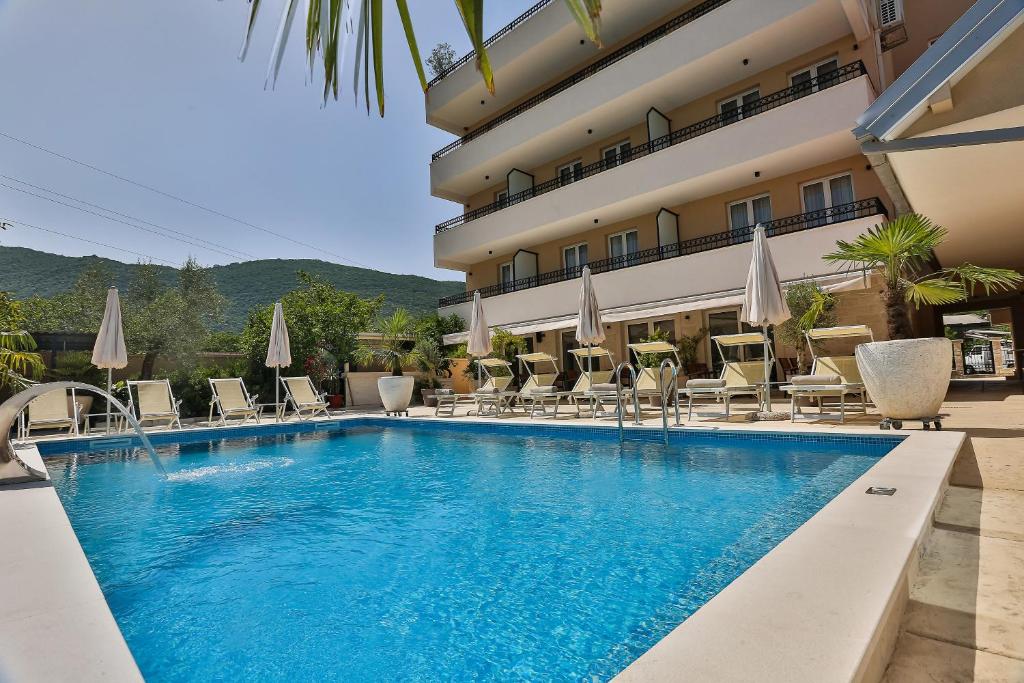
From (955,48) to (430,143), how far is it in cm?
2371

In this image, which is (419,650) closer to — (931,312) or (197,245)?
(931,312)

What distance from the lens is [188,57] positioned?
2.85 meters

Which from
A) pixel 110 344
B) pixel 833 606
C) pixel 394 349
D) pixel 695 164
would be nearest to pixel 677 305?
pixel 695 164

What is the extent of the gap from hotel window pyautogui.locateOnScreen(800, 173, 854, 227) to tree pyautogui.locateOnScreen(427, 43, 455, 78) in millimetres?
18388

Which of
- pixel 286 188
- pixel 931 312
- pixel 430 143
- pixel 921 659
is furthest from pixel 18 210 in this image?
pixel 931 312

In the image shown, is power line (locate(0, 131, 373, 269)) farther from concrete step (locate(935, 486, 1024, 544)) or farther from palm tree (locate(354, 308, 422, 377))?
concrete step (locate(935, 486, 1024, 544))

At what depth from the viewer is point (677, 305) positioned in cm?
1446

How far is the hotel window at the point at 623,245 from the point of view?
59.8 feet

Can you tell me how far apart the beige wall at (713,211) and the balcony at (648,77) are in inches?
131

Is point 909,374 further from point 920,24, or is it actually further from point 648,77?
point 920,24

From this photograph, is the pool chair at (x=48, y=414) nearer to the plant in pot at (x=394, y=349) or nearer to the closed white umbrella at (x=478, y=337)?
the closed white umbrella at (x=478, y=337)

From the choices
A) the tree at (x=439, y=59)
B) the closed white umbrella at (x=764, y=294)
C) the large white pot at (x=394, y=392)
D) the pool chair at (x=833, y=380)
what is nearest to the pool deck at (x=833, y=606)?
the pool chair at (x=833, y=380)

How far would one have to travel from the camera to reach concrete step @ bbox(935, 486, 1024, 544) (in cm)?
267

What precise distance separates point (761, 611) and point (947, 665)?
1.73ft
